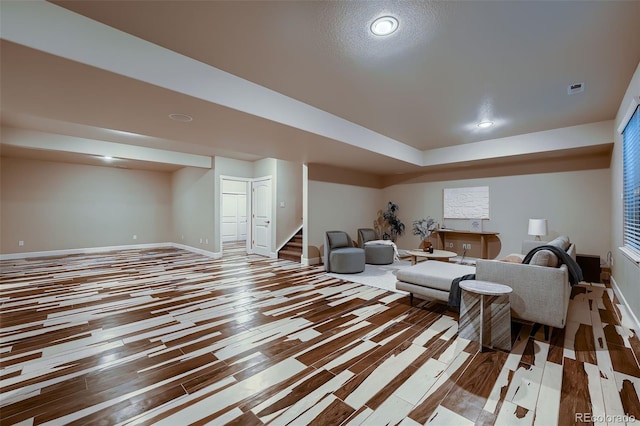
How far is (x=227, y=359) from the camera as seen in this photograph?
2252 mm

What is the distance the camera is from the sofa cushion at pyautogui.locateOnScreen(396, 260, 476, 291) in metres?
3.17

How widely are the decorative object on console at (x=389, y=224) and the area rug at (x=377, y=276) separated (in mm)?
1533

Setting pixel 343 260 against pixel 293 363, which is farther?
pixel 343 260

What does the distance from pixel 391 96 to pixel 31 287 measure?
20.1 feet

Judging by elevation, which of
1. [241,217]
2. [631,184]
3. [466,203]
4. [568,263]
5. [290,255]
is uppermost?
[631,184]

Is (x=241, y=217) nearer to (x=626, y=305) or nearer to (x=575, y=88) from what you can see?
(x=575, y=88)

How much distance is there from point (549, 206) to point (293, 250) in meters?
5.57

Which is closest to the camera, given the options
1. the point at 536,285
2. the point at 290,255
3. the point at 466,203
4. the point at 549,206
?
the point at 536,285

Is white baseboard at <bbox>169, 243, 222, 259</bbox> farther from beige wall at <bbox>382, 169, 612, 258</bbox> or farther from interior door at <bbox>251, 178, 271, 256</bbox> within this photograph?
beige wall at <bbox>382, 169, 612, 258</bbox>

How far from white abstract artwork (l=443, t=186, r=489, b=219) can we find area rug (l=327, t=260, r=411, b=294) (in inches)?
72.7

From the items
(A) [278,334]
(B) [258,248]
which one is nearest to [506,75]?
(A) [278,334]

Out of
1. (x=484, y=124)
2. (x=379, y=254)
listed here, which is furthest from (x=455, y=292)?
(x=379, y=254)

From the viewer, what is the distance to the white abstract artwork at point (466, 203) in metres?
6.25

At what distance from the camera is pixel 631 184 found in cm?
307
